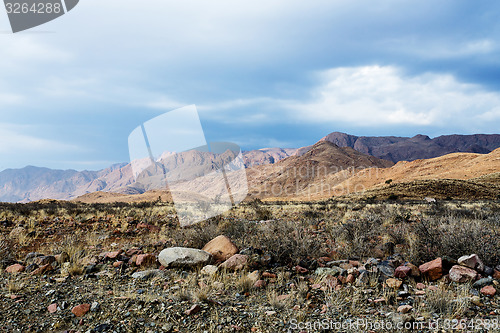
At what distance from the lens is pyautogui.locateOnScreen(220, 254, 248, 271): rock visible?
5938 mm

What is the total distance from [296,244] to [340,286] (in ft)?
5.88

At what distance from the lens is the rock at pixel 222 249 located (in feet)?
21.9

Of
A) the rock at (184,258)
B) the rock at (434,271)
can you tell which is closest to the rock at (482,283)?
the rock at (434,271)

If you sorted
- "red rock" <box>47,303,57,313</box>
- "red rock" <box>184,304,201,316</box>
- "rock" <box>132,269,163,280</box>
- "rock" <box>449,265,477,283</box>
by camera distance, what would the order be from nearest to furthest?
"red rock" <box>184,304,201,316</box>, "red rock" <box>47,303,57,313</box>, "rock" <box>449,265,477,283</box>, "rock" <box>132,269,163,280</box>

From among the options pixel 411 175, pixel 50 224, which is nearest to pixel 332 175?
pixel 411 175

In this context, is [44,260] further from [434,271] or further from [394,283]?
[434,271]

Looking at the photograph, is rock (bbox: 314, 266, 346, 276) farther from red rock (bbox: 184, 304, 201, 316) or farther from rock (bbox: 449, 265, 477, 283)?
red rock (bbox: 184, 304, 201, 316)

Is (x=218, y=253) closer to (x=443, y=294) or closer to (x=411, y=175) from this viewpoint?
(x=443, y=294)

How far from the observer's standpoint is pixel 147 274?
580 cm

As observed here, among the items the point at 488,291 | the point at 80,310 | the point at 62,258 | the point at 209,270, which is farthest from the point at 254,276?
the point at 62,258

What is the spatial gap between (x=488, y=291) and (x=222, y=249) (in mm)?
5236

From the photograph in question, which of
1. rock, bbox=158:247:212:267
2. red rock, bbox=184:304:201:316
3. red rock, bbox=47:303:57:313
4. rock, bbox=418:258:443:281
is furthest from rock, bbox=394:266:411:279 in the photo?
red rock, bbox=47:303:57:313

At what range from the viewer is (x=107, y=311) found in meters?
4.28

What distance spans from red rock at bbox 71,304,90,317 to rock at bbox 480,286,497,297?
21.2ft
